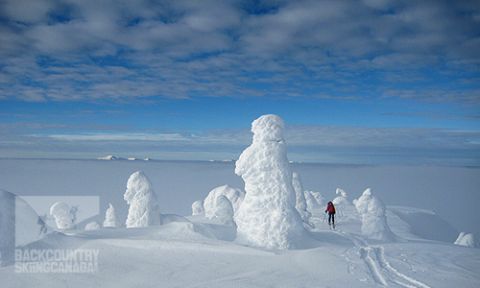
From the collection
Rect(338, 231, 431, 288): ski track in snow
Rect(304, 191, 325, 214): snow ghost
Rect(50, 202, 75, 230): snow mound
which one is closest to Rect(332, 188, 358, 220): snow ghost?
Rect(304, 191, 325, 214): snow ghost

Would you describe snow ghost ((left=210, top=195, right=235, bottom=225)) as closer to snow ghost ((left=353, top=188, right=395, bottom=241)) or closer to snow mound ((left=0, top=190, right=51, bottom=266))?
snow ghost ((left=353, top=188, right=395, bottom=241))

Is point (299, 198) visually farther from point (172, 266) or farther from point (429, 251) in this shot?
point (172, 266)

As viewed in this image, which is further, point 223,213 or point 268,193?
point 223,213

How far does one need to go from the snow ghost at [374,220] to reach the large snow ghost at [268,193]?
14.2 metres

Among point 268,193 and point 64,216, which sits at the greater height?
point 268,193

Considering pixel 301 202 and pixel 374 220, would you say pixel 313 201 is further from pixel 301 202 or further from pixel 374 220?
pixel 374 220

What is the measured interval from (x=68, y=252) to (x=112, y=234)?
14.0 feet

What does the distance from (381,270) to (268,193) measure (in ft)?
24.7

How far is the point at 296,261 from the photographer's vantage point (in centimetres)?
1633

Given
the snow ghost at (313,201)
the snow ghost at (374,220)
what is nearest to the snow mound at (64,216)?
the snow ghost at (313,201)

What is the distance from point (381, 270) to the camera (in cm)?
1523

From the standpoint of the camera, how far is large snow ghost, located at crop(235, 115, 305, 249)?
19344 millimetres

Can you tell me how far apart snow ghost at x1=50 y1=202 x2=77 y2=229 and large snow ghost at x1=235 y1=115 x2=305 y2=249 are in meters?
35.0

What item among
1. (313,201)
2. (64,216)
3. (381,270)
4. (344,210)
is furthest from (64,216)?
(381,270)
